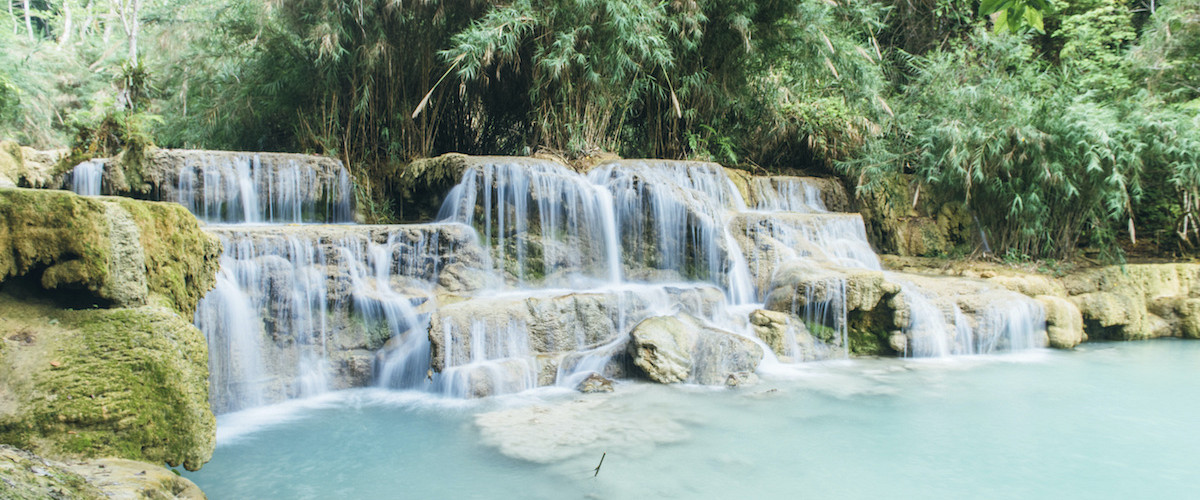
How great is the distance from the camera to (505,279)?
611cm

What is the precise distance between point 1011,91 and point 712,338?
238 inches

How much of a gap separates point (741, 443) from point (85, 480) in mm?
3011

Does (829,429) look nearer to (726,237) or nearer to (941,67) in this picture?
(726,237)

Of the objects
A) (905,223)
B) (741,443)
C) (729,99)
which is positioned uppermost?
(729,99)

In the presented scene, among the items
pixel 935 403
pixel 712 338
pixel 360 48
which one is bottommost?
pixel 935 403

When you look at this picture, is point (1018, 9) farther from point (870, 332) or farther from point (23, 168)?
point (23, 168)

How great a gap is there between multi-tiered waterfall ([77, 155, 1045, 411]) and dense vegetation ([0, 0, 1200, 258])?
4.56 ft

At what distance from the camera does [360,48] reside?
26.0 feet

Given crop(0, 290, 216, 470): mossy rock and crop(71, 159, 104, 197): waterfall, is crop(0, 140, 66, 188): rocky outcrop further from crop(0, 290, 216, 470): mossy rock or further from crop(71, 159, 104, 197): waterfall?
crop(0, 290, 216, 470): mossy rock

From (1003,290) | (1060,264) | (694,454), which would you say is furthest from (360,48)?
Result: (1060,264)

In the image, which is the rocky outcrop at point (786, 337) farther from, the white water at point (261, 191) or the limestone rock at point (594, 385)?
the white water at point (261, 191)

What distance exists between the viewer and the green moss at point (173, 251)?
2650 millimetres

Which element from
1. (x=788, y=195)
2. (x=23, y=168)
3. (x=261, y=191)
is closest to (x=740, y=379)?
(x=788, y=195)

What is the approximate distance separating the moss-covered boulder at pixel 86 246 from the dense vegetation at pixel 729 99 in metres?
4.75
